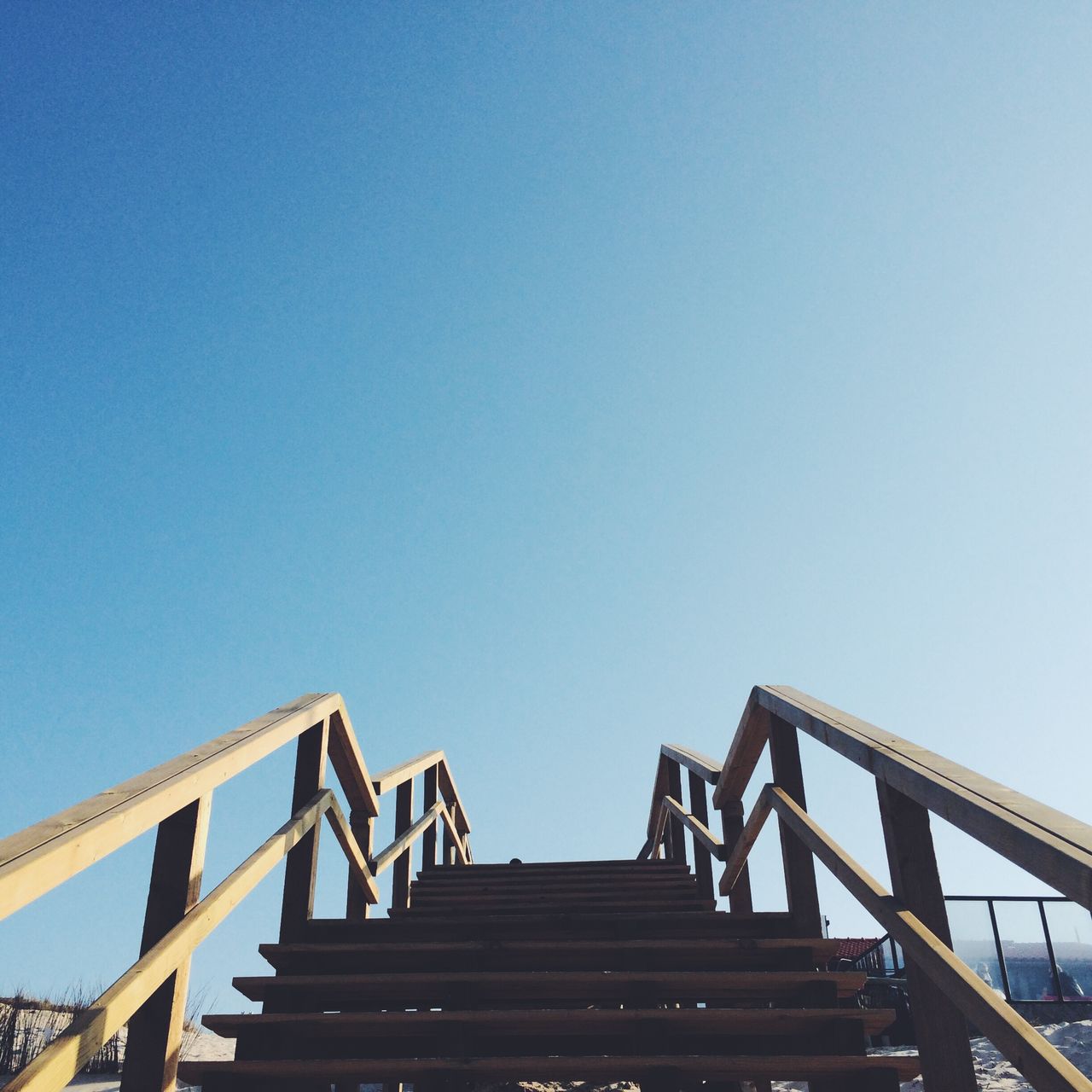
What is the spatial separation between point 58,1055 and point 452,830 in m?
5.91

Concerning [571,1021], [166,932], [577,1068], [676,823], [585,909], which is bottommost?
[577,1068]

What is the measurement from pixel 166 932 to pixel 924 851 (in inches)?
74.2

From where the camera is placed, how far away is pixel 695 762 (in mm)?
5316

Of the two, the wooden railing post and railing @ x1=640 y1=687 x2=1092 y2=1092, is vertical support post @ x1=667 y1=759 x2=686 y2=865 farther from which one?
railing @ x1=640 y1=687 x2=1092 y2=1092

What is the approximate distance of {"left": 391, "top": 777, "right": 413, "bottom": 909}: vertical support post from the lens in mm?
5137

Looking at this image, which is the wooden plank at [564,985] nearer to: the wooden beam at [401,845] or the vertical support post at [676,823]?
the wooden beam at [401,845]

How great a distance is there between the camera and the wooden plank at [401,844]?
4434 mm

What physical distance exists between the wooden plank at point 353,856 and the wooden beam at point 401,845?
10 cm

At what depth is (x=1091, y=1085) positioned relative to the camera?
5.15 ft

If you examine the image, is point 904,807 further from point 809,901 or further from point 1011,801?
point 809,901

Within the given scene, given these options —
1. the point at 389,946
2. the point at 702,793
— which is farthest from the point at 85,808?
the point at 702,793

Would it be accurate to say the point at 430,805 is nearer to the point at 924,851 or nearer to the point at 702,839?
the point at 702,839

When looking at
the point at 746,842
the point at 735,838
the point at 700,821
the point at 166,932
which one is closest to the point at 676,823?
the point at 700,821

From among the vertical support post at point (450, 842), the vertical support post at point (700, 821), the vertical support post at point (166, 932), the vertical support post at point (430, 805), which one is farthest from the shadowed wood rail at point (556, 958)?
the vertical support post at point (450, 842)
